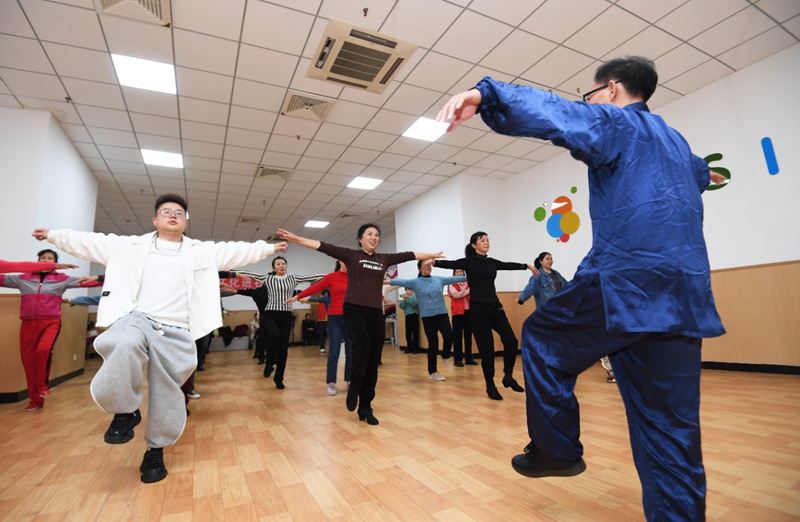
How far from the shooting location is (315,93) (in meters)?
4.86

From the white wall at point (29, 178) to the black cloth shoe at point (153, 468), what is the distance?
4.16 metres

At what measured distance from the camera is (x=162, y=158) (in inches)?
256

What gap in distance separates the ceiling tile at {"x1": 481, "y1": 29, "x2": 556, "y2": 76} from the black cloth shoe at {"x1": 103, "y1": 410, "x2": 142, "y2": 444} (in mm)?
4489

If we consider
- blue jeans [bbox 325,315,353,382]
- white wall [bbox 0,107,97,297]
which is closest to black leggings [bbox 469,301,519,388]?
blue jeans [bbox 325,315,353,382]

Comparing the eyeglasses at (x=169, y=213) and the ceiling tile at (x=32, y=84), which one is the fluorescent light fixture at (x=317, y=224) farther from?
the eyeglasses at (x=169, y=213)

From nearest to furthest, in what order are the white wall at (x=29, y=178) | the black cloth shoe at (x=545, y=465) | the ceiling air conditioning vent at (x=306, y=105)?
the black cloth shoe at (x=545, y=465) < the white wall at (x=29, y=178) < the ceiling air conditioning vent at (x=306, y=105)

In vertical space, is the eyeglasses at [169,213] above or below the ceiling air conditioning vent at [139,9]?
below

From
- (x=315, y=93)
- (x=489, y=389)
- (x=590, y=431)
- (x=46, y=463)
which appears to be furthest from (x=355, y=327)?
(x=315, y=93)

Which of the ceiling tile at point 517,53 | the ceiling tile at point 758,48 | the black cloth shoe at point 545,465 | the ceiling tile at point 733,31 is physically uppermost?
the ceiling tile at point 517,53

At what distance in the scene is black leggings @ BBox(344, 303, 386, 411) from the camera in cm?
293

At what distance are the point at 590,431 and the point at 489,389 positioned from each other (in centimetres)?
117

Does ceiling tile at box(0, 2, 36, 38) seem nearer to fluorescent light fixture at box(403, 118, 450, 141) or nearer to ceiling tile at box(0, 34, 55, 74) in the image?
ceiling tile at box(0, 34, 55, 74)

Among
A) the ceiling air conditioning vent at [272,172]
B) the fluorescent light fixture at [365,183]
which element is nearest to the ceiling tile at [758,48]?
the fluorescent light fixture at [365,183]

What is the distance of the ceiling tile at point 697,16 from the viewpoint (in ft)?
12.0
